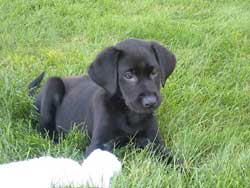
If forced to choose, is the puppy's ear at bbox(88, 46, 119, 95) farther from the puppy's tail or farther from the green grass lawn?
the puppy's tail

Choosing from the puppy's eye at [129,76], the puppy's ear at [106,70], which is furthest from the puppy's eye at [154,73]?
the puppy's ear at [106,70]

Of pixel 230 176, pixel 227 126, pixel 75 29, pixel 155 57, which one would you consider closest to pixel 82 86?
pixel 155 57

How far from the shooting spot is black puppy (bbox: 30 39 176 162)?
12.4ft

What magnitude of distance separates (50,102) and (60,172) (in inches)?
52.0

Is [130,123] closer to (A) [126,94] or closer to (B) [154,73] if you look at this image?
(A) [126,94]

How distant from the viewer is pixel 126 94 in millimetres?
3840

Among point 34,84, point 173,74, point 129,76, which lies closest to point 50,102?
point 34,84

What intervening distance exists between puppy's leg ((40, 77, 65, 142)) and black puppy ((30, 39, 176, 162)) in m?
0.34

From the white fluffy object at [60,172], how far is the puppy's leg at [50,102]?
36.9 inches

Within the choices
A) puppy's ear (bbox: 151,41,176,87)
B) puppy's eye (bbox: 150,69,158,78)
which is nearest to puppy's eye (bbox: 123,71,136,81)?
puppy's eye (bbox: 150,69,158,78)

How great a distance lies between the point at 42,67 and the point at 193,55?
1.44 m

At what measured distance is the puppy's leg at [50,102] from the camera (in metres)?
4.55

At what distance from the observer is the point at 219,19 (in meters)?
6.77

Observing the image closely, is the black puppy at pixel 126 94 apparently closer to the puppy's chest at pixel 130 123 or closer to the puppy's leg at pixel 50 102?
the puppy's chest at pixel 130 123
